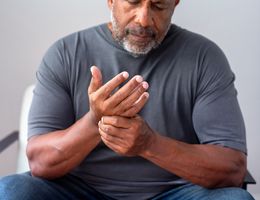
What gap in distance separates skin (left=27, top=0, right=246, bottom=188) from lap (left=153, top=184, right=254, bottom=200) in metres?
0.03

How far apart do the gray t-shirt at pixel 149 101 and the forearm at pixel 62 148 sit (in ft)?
0.17

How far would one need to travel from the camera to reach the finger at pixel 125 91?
3.02 ft

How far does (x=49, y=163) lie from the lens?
110cm

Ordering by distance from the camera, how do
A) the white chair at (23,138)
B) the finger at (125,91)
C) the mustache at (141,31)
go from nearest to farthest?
1. the finger at (125,91)
2. the mustache at (141,31)
3. the white chair at (23,138)

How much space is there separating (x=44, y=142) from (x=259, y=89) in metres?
1.04

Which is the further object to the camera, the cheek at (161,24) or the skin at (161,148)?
the cheek at (161,24)

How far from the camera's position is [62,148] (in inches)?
42.4

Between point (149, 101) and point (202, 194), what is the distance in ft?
1.02

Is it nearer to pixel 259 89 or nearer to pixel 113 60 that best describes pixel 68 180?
pixel 113 60

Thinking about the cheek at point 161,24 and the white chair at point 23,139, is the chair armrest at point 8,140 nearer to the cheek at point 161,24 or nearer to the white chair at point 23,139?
the white chair at point 23,139

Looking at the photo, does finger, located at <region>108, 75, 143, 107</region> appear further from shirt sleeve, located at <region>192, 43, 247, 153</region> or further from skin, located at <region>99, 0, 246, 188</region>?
shirt sleeve, located at <region>192, 43, 247, 153</region>

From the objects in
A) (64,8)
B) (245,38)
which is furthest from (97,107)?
A: (245,38)

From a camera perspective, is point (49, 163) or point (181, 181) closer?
point (49, 163)

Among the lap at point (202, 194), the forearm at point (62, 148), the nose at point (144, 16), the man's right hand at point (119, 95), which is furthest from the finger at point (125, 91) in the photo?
the lap at point (202, 194)
